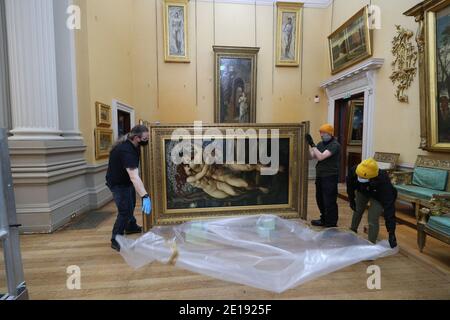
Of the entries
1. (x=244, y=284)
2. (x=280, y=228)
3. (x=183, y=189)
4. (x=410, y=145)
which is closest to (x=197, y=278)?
(x=244, y=284)

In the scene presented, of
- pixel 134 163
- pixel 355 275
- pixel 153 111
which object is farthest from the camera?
pixel 153 111

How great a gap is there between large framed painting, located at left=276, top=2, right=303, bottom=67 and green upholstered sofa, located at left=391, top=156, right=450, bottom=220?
4549 millimetres

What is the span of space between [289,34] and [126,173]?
6645 millimetres

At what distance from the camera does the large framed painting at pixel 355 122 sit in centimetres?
667

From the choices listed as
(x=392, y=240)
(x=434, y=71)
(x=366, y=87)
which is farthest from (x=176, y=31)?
(x=392, y=240)

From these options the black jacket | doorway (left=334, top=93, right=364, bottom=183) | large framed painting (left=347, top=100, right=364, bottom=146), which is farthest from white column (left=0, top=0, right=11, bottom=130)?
large framed painting (left=347, top=100, right=364, bottom=146)

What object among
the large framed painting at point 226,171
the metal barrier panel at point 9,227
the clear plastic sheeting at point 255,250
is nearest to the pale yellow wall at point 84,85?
the large framed painting at point 226,171

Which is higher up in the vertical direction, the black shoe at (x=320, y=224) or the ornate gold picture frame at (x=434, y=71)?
the ornate gold picture frame at (x=434, y=71)

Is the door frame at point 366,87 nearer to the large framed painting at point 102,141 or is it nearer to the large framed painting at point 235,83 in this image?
the large framed painting at point 235,83

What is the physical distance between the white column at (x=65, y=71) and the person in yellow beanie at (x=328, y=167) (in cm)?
394

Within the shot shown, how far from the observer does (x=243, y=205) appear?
334 cm

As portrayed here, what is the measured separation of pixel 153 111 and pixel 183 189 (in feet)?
15.1

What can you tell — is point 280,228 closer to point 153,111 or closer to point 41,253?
point 41,253

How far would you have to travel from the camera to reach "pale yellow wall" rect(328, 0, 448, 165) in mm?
4348
